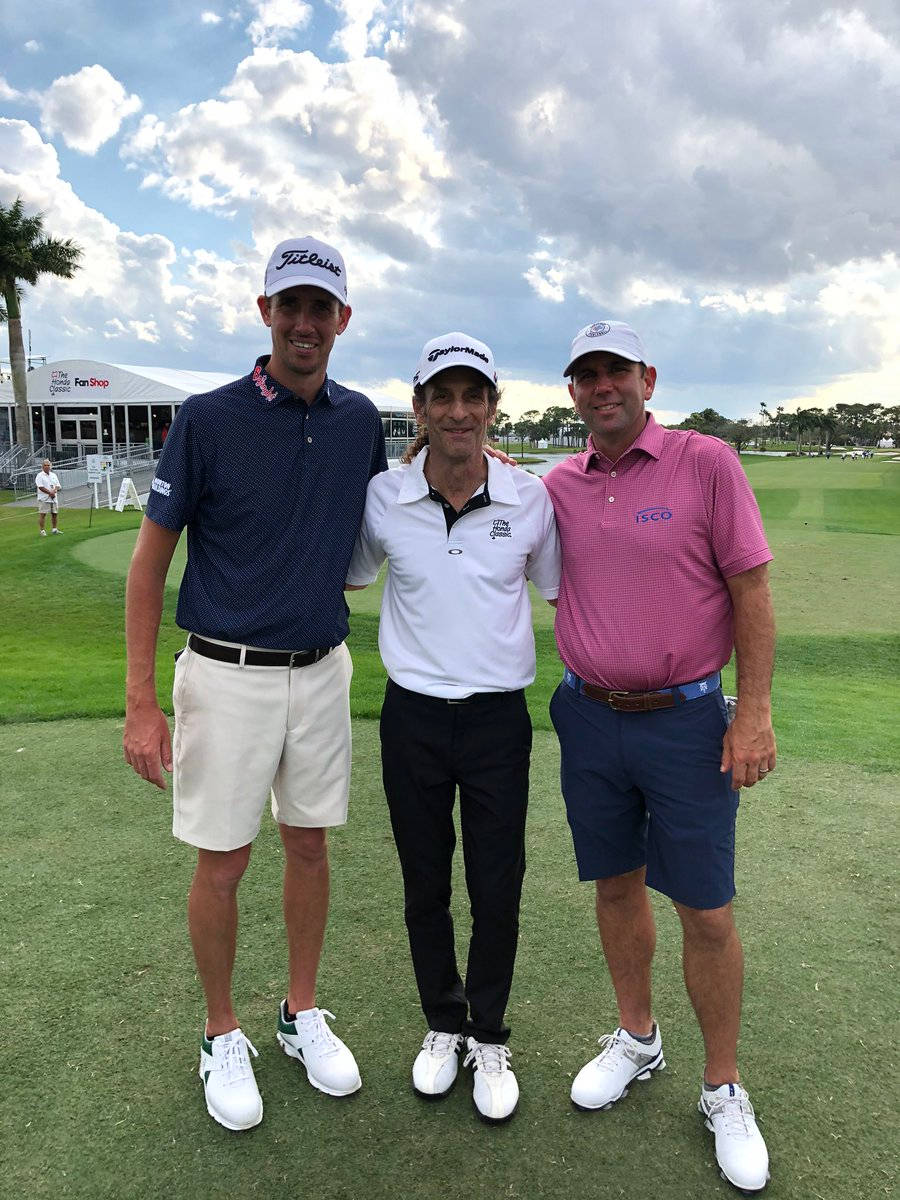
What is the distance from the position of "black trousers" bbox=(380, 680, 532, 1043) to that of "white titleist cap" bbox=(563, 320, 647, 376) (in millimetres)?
1064

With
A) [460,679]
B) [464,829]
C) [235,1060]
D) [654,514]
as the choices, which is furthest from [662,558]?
[235,1060]

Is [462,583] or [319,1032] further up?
[462,583]

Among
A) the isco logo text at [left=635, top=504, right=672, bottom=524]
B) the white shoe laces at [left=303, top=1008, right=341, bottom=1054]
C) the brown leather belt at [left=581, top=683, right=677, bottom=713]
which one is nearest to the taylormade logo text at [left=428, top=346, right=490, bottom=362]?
the isco logo text at [left=635, top=504, right=672, bottom=524]

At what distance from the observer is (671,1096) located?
2.70 metres

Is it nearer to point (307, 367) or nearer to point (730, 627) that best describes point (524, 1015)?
point (730, 627)

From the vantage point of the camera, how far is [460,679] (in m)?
2.66

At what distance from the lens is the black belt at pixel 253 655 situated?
2.74m

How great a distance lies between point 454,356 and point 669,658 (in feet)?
3.54

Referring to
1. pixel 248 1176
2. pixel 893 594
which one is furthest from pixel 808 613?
pixel 248 1176

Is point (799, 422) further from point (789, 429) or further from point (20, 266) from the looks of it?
point (20, 266)

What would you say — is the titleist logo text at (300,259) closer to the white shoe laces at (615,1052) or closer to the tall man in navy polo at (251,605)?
the tall man in navy polo at (251,605)

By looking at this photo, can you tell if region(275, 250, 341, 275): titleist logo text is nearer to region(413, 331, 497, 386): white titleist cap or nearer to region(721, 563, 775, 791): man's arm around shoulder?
region(413, 331, 497, 386): white titleist cap

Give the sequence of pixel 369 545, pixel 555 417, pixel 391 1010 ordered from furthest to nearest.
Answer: pixel 555 417, pixel 391 1010, pixel 369 545

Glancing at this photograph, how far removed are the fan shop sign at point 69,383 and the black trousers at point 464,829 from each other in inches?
1766
